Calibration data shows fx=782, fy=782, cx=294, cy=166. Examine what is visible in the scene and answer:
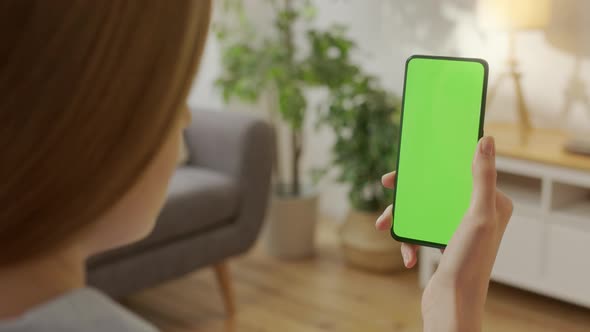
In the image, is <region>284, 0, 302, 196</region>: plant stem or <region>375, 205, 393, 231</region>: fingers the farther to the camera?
<region>284, 0, 302, 196</region>: plant stem

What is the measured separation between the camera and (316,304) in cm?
254

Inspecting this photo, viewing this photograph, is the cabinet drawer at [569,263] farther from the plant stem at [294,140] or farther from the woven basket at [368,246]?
the plant stem at [294,140]

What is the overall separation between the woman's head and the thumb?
0.33m

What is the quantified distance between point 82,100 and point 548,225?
2219mm

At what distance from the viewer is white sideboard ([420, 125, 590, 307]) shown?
91.4 inches

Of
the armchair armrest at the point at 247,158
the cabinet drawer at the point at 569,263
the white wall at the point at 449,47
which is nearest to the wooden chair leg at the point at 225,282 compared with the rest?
the armchair armrest at the point at 247,158

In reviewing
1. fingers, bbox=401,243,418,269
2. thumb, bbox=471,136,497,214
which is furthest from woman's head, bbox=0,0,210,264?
fingers, bbox=401,243,418,269

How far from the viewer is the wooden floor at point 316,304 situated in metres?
2.39

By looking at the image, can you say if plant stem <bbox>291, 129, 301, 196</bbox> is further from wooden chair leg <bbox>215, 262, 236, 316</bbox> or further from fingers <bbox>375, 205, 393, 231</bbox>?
fingers <bbox>375, 205, 393, 231</bbox>

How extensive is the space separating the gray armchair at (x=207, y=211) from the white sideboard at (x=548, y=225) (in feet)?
2.54

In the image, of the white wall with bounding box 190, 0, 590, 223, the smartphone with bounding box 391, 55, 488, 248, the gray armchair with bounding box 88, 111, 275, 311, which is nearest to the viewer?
the smartphone with bounding box 391, 55, 488, 248

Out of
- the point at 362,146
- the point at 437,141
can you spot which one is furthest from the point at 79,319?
the point at 362,146

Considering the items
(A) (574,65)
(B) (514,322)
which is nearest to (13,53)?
(B) (514,322)

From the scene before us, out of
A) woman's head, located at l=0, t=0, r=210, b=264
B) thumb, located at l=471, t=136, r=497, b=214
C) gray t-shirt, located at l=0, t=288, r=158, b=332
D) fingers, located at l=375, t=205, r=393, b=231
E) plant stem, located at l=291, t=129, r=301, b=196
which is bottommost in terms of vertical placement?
plant stem, located at l=291, t=129, r=301, b=196
